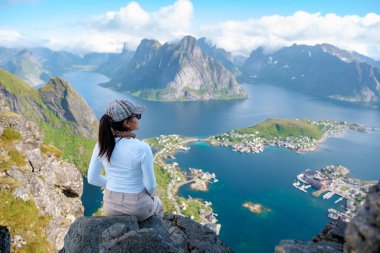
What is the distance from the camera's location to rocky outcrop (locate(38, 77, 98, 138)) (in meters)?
138

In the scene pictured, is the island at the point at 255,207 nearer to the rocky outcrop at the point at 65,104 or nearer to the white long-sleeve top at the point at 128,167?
the white long-sleeve top at the point at 128,167

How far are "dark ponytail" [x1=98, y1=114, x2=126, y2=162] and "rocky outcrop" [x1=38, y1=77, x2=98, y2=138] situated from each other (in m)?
139

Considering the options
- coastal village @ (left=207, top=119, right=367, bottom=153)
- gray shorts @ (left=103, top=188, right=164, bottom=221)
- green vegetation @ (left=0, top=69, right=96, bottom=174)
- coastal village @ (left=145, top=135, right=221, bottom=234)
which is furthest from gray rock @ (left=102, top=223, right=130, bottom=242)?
coastal village @ (left=207, top=119, right=367, bottom=153)

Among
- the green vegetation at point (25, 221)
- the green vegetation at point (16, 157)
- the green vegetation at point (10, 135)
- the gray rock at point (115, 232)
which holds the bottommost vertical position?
the green vegetation at point (25, 221)

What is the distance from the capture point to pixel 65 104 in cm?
13912

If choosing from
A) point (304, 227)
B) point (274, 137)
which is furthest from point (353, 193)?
point (274, 137)

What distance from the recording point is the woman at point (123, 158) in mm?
5926

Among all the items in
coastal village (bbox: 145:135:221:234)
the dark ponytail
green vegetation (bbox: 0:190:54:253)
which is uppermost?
the dark ponytail

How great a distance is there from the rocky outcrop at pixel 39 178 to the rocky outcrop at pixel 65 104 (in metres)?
120

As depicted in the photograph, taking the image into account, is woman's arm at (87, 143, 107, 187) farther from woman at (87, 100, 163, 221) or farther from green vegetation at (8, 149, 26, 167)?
green vegetation at (8, 149, 26, 167)

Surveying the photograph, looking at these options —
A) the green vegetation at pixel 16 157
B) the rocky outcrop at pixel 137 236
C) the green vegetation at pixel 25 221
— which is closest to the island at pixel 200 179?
the green vegetation at pixel 16 157

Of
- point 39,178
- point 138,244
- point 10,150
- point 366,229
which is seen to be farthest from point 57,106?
point 366,229

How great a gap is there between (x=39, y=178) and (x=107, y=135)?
16137 mm

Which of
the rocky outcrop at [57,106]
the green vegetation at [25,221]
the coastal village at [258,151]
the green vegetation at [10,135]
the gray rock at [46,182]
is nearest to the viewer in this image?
the green vegetation at [25,221]
